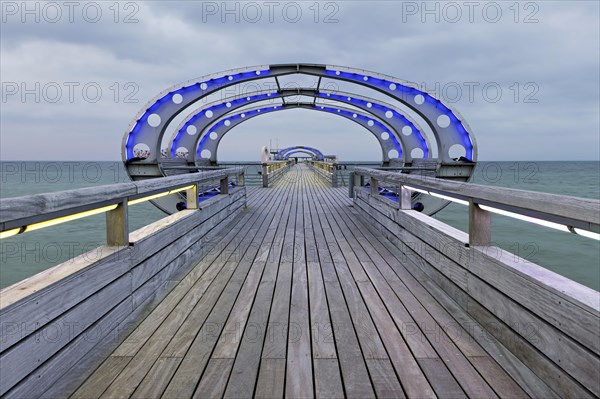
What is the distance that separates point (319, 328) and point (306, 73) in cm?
1135

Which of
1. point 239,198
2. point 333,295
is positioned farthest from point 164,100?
point 333,295

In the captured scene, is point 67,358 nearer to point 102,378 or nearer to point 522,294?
point 102,378

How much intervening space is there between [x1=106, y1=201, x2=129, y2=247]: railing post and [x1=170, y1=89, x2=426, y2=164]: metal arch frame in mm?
14550

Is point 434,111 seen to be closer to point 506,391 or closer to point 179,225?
point 179,225

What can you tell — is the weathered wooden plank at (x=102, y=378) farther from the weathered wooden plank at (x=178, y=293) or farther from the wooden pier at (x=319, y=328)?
the weathered wooden plank at (x=178, y=293)

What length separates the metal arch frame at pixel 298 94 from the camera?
17094mm

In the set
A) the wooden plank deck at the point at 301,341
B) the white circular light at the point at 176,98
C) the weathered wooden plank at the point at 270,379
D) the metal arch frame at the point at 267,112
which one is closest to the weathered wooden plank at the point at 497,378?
the wooden plank deck at the point at 301,341

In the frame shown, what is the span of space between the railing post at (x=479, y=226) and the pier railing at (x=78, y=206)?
2730 mm

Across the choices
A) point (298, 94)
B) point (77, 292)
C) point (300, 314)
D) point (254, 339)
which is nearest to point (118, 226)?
point (77, 292)

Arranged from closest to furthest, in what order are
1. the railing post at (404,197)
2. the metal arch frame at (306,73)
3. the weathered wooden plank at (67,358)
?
the weathered wooden plank at (67,358)
the railing post at (404,197)
the metal arch frame at (306,73)

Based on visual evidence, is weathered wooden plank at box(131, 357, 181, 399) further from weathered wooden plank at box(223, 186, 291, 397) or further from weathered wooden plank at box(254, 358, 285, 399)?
weathered wooden plank at box(254, 358, 285, 399)

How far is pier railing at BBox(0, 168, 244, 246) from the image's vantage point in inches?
72.1

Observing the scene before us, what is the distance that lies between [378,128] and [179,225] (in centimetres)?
2028

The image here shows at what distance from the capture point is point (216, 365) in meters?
2.33
